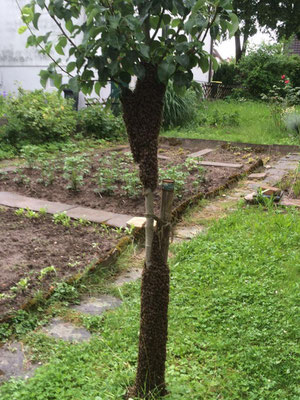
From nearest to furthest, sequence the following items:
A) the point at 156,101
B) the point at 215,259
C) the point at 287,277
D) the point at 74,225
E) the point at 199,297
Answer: the point at 156,101, the point at 199,297, the point at 287,277, the point at 215,259, the point at 74,225

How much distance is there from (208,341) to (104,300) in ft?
2.73

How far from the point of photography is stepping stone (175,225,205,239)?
413cm

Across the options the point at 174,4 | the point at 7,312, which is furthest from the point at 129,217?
the point at 174,4

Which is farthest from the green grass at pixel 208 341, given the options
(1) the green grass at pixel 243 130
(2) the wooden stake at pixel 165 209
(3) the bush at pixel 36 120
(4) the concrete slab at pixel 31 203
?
(1) the green grass at pixel 243 130

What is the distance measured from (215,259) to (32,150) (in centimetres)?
456

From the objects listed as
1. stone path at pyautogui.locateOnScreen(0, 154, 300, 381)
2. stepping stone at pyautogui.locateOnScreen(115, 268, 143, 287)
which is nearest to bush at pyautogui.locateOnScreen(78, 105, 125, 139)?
stone path at pyautogui.locateOnScreen(0, 154, 300, 381)

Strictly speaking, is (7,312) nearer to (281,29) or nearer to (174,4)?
(174,4)

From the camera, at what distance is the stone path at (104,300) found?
7.22 feet

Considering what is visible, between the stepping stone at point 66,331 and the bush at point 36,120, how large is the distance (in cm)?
584

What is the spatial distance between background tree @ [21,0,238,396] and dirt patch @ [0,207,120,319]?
3.55 feet

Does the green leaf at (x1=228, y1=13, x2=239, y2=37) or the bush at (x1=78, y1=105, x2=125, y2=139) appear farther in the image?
the bush at (x1=78, y1=105, x2=125, y2=139)

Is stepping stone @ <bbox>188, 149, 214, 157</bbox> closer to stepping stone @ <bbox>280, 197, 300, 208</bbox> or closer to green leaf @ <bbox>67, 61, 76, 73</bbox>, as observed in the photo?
stepping stone @ <bbox>280, 197, 300, 208</bbox>

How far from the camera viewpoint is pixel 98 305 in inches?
113

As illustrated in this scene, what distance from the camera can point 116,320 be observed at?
260 cm
